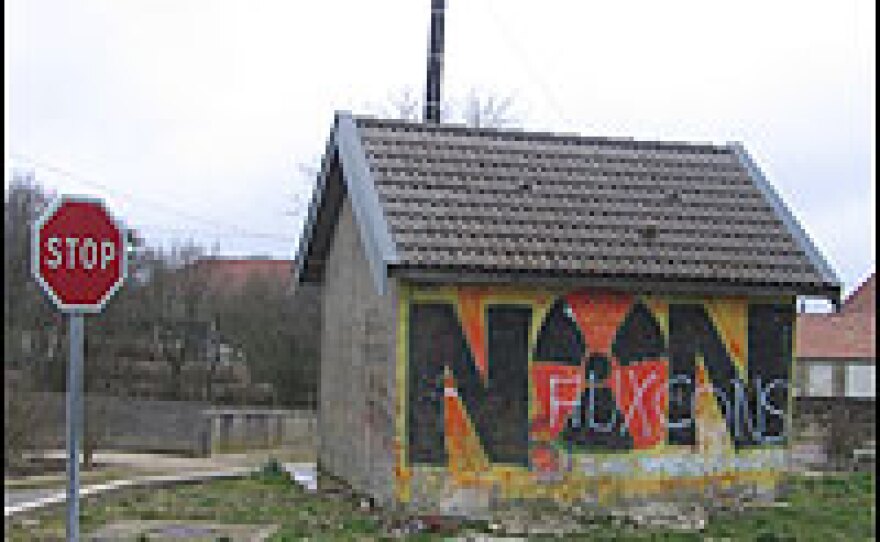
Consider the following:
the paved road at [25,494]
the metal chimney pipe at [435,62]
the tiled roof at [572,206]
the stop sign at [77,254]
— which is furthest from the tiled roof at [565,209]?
the paved road at [25,494]

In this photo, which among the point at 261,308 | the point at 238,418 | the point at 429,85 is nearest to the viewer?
the point at 429,85

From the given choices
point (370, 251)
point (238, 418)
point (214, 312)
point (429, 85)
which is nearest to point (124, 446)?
point (238, 418)

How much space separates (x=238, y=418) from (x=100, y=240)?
31.5 metres

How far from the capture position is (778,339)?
48.3 feet

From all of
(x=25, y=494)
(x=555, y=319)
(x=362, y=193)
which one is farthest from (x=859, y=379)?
(x=362, y=193)

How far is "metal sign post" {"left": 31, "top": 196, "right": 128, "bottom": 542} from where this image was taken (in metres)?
7.00

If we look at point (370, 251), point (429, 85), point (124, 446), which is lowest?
point (124, 446)

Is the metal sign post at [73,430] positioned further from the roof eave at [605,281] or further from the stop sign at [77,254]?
the roof eave at [605,281]

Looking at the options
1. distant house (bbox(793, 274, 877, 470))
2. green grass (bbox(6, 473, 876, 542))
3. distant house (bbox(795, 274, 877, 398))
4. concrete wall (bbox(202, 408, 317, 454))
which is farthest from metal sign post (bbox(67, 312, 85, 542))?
distant house (bbox(795, 274, 877, 398))

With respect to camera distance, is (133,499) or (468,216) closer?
(468,216)

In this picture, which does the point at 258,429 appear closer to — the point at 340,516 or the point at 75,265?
the point at 340,516

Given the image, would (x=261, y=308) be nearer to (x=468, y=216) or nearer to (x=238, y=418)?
(x=238, y=418)

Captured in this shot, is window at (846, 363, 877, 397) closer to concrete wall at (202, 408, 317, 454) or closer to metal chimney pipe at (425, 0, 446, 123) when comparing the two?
concrete wall at (202, 408, 317, 454)

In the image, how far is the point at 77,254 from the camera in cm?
713
